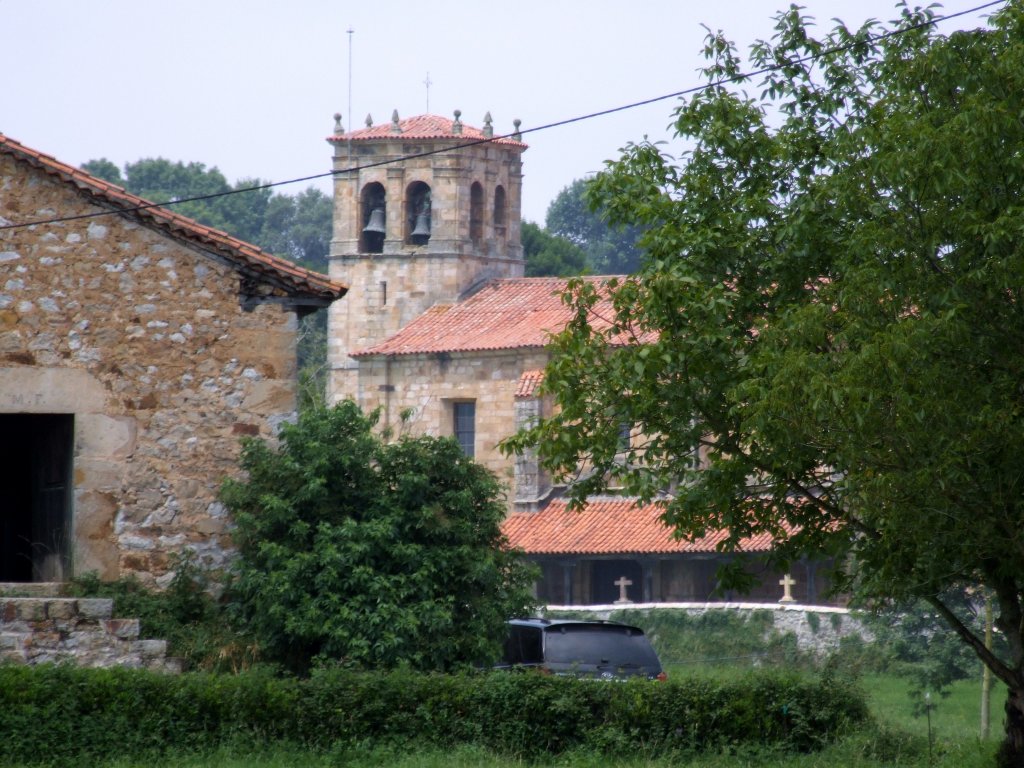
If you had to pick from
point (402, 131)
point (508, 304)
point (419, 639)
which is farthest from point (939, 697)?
point (402, 131)

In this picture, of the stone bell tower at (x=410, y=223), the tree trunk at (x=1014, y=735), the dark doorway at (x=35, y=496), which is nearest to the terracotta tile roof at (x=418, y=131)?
the stone bell tower at (x=410, y=223)

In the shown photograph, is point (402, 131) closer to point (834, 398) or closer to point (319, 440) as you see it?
point (319, 440)

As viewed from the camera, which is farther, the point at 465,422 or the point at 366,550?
the point at 465,422

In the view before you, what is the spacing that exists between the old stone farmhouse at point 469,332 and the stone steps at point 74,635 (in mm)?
25241

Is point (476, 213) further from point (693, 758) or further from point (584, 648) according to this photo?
point (693, 758)

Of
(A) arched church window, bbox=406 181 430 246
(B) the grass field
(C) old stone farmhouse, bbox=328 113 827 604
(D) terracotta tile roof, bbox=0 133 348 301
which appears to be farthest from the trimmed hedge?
A: (A) arched church window, bbox=406 181 430 246

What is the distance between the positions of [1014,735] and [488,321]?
36.3 metres

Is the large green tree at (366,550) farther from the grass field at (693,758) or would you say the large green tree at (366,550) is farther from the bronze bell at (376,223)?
the bronze bell at (376,223)

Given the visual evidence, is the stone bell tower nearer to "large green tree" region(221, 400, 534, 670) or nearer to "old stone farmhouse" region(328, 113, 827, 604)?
"old stone farmhouse" region(328, 113, 827, 604)

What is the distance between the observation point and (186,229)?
17656 millimetres

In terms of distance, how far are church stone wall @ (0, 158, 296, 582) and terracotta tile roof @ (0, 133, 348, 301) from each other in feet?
0.43

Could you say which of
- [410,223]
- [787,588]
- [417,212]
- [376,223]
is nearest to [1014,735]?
[787,588]

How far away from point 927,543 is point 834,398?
6.30ft

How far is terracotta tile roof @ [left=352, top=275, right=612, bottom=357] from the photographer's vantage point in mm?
48312
